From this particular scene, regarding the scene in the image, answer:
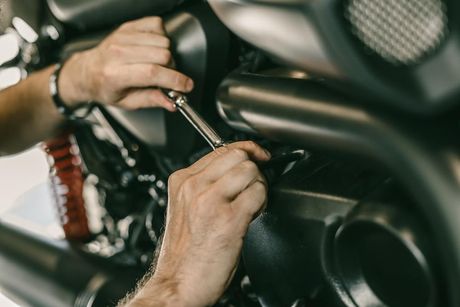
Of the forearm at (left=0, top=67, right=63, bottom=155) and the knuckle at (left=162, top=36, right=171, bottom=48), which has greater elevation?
the knuckle at (left=162, top=36, right=171, bottom=48)

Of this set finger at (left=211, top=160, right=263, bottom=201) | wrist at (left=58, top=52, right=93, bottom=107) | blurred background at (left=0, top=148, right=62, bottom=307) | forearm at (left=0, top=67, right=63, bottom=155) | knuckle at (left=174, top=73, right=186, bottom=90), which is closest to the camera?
finger at (left=211, top=160, right=263, bottom=201)

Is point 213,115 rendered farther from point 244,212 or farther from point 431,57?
point 431,57

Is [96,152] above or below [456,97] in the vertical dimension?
below

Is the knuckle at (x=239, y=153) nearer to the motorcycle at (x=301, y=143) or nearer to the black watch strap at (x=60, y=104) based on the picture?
the motorcycle at (x=301, y=143)

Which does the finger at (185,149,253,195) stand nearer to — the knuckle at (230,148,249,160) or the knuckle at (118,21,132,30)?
the knuckle at (230,148,249,160)

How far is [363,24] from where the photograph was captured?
472 millimetres

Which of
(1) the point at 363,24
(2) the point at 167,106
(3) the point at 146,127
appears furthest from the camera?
(3) the point at 146,127

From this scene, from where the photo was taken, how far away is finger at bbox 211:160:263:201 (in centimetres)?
68

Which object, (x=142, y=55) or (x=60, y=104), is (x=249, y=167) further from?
(x=60, y=104)

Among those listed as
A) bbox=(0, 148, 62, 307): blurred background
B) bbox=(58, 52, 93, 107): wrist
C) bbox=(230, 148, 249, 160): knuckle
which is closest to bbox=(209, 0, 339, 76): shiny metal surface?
bbox=(230, 148, 249, 160): knuckle

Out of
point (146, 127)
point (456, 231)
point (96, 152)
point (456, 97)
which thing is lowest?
point (96, 152)

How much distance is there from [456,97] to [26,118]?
0.93 metres

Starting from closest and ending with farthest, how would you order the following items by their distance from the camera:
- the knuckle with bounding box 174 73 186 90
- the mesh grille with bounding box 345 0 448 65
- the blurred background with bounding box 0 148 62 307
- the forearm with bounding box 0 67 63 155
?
the mesh grille with bounding box 345 0 448 65, the knuckle with bounding box 174 73 186 90, the forearm with bounding box 0 67 63 155, the blurred background with bounding box 0 148 62 307

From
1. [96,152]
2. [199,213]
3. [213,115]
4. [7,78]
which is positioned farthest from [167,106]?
[7,78]
